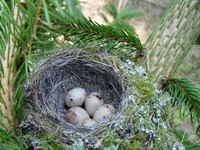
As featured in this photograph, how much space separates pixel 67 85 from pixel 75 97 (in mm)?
78

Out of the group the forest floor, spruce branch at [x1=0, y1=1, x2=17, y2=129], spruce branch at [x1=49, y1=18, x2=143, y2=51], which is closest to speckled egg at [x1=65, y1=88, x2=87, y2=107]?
spruce branch at [x1=49, y1=18, x2=143, y2=51]

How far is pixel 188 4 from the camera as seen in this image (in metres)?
0.90

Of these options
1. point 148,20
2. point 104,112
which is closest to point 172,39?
point 104,112

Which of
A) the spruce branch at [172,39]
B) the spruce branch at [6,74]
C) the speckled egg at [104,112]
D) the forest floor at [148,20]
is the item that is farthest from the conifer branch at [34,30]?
the forest floor at [148,20]

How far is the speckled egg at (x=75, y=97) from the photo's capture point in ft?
4.01

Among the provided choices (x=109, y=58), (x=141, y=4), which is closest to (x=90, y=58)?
(x=109, y=58)

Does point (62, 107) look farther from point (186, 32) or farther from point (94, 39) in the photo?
point (186, 32)

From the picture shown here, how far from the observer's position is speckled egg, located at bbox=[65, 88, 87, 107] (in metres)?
1.22

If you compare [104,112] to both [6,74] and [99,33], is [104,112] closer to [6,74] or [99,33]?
[99,33]

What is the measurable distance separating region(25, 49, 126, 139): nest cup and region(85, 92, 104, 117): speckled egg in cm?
3

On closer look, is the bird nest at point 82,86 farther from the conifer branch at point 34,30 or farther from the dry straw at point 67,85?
the conifer branch at point 34,30

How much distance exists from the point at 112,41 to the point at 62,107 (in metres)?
0.46

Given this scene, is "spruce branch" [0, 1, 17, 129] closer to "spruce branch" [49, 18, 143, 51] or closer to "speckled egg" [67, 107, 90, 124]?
"spruce branch" [49, 18, 143, 51]

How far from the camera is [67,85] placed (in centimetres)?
127
